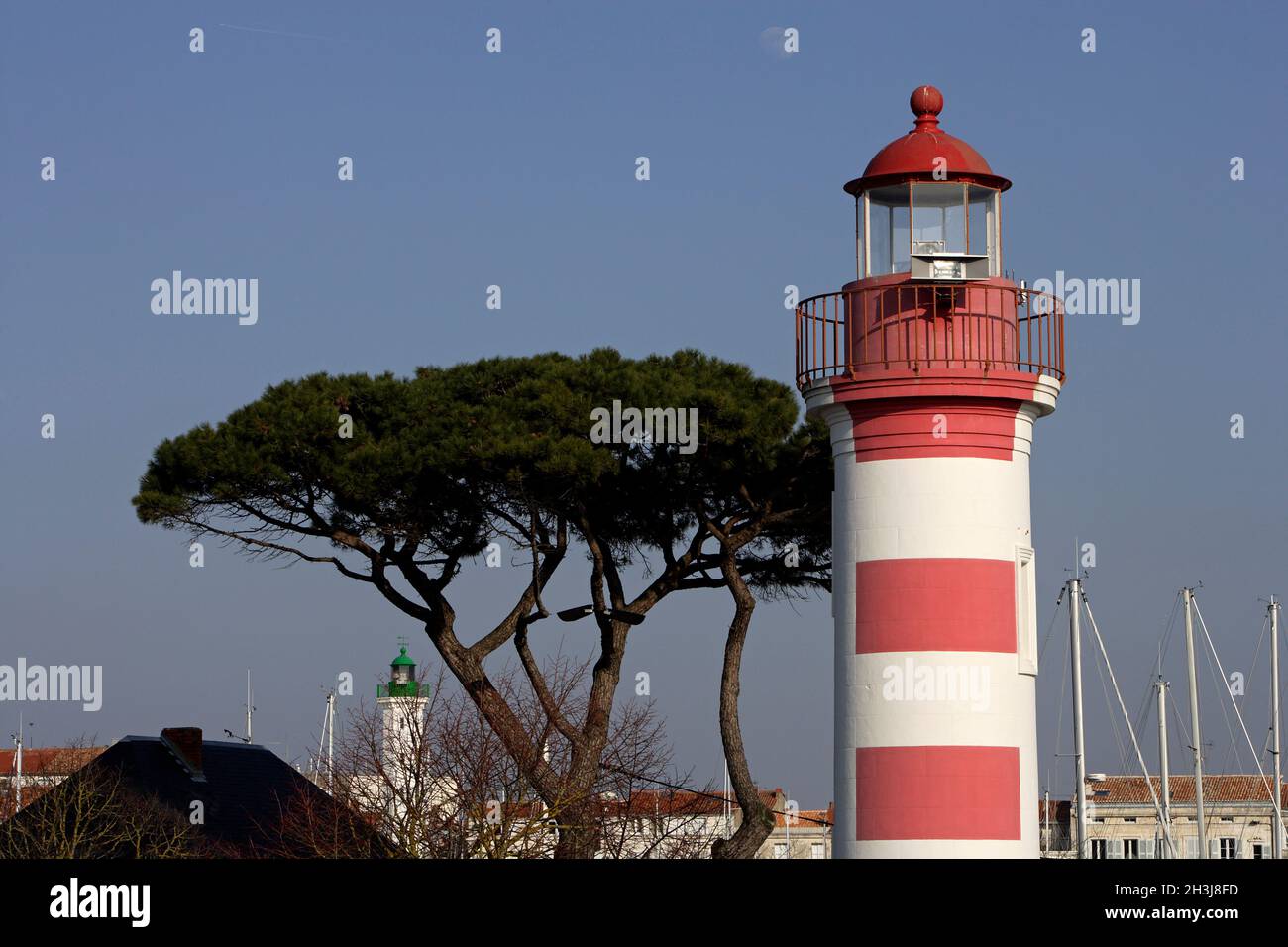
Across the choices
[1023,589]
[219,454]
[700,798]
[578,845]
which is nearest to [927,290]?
[1023,589]

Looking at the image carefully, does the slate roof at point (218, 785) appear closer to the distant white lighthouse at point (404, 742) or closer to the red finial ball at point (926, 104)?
the distant white lighthouse at point (404, 742)

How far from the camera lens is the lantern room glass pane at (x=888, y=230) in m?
18.3

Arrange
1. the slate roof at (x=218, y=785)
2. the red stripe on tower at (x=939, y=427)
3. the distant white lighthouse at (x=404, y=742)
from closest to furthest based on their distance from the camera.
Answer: the red stripe on tower at (x=939, y=427), the distant white lighthouse at (x=404, y=742), the slate roof at (x=218, y=785)

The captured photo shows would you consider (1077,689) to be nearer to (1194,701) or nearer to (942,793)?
(1194,701)

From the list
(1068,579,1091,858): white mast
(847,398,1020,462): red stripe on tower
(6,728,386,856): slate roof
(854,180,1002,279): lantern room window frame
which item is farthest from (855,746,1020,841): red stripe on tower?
(1068,579,1091,858): white mast

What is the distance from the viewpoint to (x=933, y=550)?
1745 centimetres

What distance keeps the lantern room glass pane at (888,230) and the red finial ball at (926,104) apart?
83 cm

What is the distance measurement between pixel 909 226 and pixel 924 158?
62 centimetres

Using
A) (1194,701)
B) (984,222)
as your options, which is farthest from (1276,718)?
(984,222)

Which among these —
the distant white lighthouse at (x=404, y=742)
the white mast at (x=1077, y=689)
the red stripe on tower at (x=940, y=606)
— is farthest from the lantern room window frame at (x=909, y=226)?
the white mast at (x=1077, y=689)

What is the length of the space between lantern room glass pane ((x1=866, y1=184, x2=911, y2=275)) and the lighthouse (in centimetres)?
6
